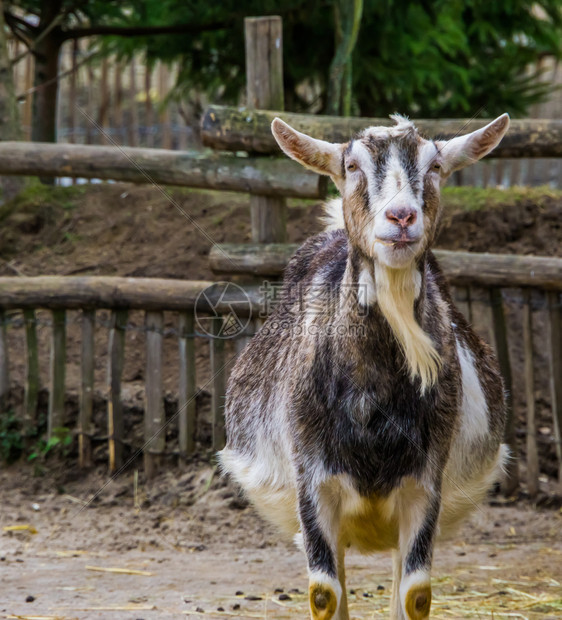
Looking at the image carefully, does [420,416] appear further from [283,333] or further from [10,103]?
[10,103]

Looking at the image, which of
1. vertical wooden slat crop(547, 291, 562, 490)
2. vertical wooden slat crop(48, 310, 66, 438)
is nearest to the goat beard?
vertical wooden slat crop(547, 291, 562, 490)

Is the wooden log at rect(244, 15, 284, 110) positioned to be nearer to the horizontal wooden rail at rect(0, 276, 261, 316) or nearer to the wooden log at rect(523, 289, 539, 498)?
the horizontal wooden rail at rect(0, 276, 261, 316)

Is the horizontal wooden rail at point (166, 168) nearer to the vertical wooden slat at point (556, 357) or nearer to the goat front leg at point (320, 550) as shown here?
the vertical wooden slat at point (556, 357)

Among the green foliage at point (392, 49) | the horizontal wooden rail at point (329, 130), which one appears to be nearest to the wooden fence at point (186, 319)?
the horizontal wooden rail at point (329, 130)

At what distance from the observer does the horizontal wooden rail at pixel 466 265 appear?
17.1 feet

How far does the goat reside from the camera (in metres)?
2.89

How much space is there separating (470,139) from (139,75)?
1203 centimetres

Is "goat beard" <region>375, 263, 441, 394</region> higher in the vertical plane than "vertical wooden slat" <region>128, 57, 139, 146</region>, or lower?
lower

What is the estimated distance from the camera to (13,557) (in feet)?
15.1

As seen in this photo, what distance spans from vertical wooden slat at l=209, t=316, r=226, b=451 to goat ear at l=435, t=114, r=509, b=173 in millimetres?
2620

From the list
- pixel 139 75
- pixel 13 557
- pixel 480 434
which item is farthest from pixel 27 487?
pixel 139 75

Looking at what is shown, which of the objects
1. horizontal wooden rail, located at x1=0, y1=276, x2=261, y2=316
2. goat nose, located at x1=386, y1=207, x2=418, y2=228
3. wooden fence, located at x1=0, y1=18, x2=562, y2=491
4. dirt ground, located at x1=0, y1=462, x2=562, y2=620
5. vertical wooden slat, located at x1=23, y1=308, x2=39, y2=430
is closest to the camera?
goat nose, located at x1=386, y1=207, x2=418, y2=228

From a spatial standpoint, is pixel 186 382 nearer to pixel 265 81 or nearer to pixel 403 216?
pixel 265 81

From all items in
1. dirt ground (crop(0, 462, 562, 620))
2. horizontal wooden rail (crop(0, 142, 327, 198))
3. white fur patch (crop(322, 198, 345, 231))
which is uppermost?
horizontal wooden rail (crop(0, 142, 327, 198))
